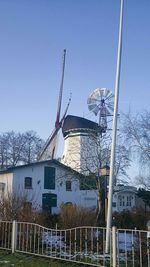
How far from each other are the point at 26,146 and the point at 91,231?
55.3 metres

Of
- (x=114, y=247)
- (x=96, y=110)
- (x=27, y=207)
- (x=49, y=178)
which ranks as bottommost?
(x=114, y=247)

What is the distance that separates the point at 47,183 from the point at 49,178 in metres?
0.55

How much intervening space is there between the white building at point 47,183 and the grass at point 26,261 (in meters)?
25.1

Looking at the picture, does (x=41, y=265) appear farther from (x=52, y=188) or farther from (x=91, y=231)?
(x=52, y=188)

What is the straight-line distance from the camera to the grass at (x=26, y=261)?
40.0 ft

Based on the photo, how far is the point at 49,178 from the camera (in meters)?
41.5

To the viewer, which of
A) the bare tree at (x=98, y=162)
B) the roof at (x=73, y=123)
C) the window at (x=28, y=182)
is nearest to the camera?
the bare tree at (x=98, y=162)

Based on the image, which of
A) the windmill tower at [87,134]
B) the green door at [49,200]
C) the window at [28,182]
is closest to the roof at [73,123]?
the windmill tower at [87,134]

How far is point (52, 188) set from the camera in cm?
4169

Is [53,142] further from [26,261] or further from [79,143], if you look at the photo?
[26,261]

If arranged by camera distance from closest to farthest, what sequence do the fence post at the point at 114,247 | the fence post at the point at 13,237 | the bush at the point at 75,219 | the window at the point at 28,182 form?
the fence post at the point at 114,247, the fence post at the point at 13,237, the bush at the point at 75,219, the window at the point at 28,182

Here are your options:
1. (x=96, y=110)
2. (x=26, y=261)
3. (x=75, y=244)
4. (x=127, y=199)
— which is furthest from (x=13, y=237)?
(x=127, y=199)

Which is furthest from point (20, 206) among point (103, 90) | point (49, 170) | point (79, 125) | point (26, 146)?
point (26, 146)

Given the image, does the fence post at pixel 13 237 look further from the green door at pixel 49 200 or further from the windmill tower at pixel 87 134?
the green door at pixel 49 200
